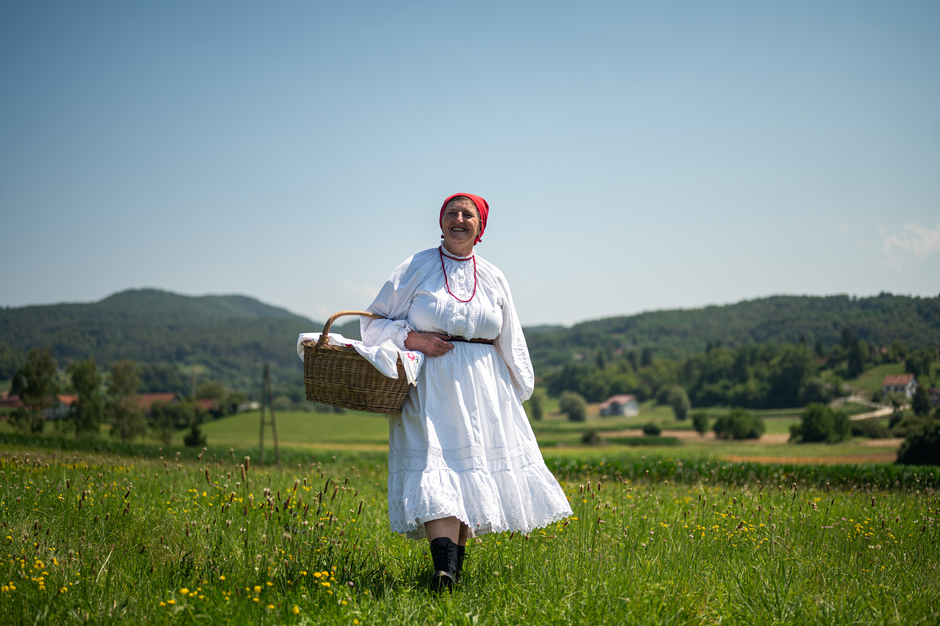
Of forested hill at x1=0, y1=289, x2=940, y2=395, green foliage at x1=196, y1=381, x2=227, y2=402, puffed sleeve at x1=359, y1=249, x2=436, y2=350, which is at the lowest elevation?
green foliage at x1=196, y1=381, x2=227, y2=402

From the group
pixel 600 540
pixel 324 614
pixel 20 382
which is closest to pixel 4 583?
pixel 324 614

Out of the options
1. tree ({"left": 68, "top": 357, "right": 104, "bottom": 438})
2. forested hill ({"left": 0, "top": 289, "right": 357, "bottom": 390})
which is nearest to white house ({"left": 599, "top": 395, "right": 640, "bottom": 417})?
forested hill ({"left": 0, "top": 289, "right": 357, "bottom": 390})

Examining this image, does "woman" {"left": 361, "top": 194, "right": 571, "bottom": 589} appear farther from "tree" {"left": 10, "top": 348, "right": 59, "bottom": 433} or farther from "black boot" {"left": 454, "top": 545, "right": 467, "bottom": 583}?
"tree" {"left": 10, "top": 348, "right": 59, "bottom": 433}

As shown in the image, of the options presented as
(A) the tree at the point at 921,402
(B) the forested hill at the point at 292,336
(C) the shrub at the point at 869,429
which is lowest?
(C) the shrub at the point at 869,429

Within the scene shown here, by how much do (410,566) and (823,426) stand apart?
8295cm

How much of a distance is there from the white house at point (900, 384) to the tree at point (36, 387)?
9174cm

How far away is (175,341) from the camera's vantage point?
167 meters

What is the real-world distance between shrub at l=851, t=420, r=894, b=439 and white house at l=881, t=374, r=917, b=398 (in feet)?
16.2

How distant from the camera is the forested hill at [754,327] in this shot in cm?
8619

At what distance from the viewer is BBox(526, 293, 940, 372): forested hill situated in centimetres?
8619

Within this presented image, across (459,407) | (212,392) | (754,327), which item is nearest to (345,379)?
(459,407)

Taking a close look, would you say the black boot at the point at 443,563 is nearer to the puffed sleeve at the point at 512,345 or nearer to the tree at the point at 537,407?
the puffed sleeve at the point at 512,345

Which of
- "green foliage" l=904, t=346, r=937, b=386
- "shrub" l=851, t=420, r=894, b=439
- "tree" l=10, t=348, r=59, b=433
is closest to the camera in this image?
"tree" l=10, t=348, r=59, b=433

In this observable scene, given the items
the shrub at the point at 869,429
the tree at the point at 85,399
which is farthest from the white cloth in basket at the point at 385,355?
the shrub at the point at 869,429
